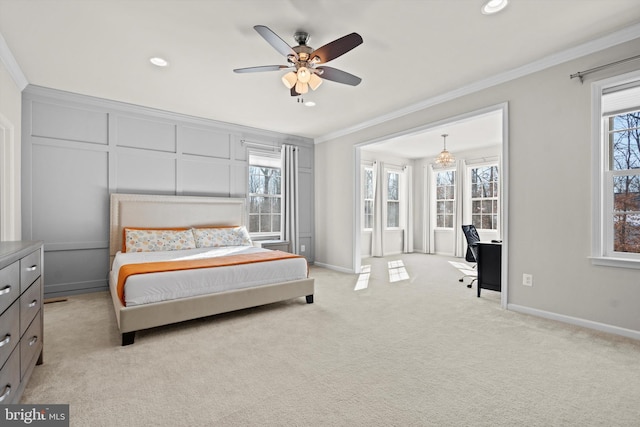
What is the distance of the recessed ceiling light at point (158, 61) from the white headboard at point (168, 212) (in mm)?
2031

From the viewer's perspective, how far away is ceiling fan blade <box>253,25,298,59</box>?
85.3 inches

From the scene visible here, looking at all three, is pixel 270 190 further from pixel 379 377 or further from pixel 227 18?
pixel 379 377

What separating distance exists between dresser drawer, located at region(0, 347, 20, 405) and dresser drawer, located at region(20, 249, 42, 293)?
37cm

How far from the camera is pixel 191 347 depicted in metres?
2.50

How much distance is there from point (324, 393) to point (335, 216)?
421cm

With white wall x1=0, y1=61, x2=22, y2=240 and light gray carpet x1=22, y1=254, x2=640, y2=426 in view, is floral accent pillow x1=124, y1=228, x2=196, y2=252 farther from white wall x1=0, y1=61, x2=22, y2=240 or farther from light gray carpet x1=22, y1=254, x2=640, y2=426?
white wall x1=0, y1=61, x2=22, y2=240

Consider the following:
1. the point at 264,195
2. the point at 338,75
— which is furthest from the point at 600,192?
the point at 264,195

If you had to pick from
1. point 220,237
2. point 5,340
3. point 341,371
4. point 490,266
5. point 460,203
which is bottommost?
point 341,371

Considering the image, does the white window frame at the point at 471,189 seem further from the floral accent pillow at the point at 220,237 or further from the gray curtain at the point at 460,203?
the floral accent pillow at the point at 220,237

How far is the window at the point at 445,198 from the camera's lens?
26.1ft

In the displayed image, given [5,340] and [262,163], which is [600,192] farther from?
[262,163]

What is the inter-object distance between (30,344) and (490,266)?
4466 mm

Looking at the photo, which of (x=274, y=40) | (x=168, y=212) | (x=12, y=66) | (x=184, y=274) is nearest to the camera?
(x=274, y=40)

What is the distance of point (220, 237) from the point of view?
4.75m
